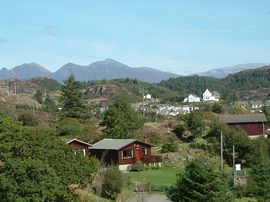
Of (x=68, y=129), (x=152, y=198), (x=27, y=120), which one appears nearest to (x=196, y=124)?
(x=68, y=129)

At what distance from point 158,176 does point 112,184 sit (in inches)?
395

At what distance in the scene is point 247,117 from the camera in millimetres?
53969

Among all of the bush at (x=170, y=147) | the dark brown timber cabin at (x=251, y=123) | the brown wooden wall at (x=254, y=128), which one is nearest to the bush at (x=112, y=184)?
the bush at (x=170, y=147)

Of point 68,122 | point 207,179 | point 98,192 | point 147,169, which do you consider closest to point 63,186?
point 98,192

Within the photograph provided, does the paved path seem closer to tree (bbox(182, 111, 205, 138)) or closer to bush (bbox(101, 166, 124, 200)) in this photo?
bush (bbox(101, 166, 124, 200))

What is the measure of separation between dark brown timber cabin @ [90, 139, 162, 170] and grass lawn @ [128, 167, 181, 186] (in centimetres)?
166

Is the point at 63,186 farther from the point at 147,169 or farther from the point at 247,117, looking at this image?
the point at 247,117

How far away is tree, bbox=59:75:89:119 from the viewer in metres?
58.1

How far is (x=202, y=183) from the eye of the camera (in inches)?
802

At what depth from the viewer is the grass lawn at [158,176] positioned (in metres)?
33.7

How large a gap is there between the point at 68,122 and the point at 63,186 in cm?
3076

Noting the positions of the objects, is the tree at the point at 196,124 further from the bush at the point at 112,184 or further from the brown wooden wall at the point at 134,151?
the bush at the point at 112,184

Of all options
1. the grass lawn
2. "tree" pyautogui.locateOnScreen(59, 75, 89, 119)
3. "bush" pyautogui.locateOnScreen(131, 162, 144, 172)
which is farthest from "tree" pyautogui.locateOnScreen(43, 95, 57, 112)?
the grass lawn

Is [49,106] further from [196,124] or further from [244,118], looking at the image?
[196,124]
